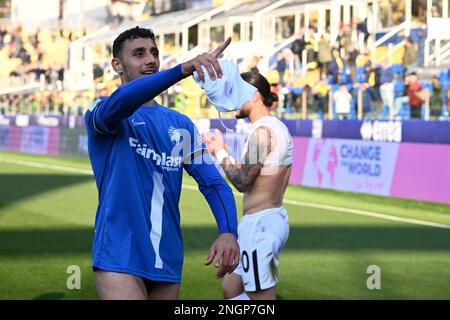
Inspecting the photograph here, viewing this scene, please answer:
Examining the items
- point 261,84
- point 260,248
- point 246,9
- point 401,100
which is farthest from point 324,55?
point 260,248

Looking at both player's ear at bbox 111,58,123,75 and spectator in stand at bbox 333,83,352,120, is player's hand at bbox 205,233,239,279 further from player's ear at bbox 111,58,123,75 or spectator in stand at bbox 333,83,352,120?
spectator in stand at bbox 333,83,352,120

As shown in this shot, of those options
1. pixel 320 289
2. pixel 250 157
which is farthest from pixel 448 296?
pixel 250 157

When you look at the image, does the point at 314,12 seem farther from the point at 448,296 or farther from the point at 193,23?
the point at 448,296

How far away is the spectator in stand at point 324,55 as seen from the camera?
87.5ft

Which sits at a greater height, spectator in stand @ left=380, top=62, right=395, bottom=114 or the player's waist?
spectator in stand @ left=380, top=62, right=395, bottom=114

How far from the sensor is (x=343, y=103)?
2373 centimetres

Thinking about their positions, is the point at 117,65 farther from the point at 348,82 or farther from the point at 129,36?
the point at 348,82

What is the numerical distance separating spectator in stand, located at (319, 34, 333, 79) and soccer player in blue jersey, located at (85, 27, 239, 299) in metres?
21.8

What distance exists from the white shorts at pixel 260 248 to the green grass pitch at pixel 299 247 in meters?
2.67

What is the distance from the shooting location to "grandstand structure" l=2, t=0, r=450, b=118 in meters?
25.0

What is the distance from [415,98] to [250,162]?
14.9 metres

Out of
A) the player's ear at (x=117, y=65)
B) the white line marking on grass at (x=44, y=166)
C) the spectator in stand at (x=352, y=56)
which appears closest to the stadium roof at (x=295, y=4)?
the spectator in stand at (x=352, y=56)

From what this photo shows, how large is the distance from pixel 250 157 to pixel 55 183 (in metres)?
16.5

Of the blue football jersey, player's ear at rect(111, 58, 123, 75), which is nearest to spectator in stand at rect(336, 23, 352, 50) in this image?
player's ear at rect(111, 58, 123, 75)
